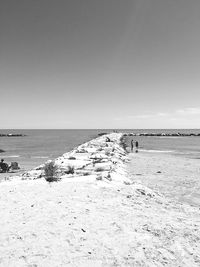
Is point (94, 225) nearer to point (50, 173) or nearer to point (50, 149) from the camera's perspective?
point (50, 173)

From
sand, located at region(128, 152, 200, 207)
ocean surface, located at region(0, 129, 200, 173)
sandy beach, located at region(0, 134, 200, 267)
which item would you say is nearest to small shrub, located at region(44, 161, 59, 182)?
sandy beach, located at region(0, 134, 200, 267)

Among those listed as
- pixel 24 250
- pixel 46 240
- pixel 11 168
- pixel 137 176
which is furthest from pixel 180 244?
pixel 11 168

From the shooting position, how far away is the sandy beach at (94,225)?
523cm

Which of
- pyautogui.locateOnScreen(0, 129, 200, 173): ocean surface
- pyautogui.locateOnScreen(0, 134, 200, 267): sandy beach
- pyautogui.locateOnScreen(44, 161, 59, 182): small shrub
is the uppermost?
pyautogui.locateOnScreen(44, 161, 59, 182): small shrub

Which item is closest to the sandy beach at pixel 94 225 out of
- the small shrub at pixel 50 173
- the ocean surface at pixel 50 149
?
the small shrub at pixel 50 173

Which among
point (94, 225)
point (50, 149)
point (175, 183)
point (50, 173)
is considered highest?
point (50, 173)

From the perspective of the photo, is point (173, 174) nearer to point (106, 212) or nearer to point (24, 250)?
point (106, 212)

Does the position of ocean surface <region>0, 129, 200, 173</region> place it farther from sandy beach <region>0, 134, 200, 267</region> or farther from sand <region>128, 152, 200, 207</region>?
sandy beach <region>0, 134, 200, 267</region>

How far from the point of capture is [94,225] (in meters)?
6.57

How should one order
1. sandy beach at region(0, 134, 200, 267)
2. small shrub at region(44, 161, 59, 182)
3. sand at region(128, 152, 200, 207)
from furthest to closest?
sand at region(128, 152, 200, 207)
small shrub at region(44, 161, 59, 182)
sandy beach at region(0, 134, 200, 267)

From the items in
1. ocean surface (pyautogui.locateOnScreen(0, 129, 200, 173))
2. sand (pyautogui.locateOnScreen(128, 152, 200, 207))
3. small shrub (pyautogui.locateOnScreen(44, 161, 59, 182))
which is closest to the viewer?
small shrub (pyautogui.locateOnScreen(44, 161, 59, 182))

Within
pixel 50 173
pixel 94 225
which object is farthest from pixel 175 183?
pixel 94 225

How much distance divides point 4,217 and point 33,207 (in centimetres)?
92

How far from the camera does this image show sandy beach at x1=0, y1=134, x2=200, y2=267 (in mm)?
5227
